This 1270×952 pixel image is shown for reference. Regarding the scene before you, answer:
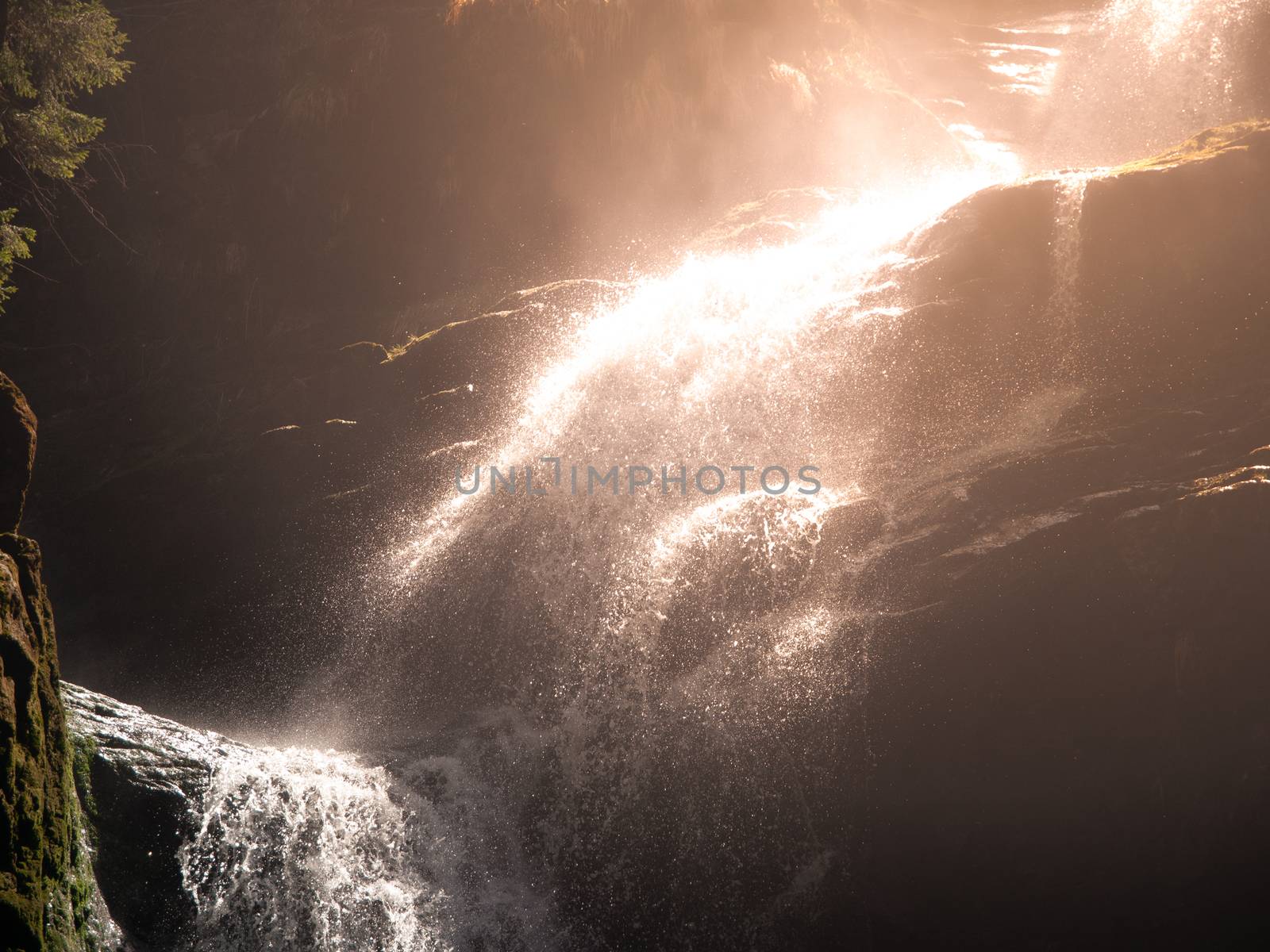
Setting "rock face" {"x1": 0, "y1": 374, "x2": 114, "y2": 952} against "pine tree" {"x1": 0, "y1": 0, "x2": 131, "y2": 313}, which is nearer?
"rock face" {"x1": 0, "y1": 374, "x2": 114, "y2": 952}

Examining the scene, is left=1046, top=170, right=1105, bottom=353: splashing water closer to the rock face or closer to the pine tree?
the rock face

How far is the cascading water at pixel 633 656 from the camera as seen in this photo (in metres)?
9.91

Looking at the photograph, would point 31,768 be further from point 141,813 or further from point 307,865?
point 307,865

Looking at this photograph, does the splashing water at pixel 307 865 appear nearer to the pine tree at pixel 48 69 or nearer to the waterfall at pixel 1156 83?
the pine tree at pixel 48 69

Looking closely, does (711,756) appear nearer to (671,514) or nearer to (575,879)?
(575,879)

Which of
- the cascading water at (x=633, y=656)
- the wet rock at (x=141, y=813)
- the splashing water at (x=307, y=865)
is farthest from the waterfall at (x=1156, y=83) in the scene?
the wet rock at (x=141, y=813)

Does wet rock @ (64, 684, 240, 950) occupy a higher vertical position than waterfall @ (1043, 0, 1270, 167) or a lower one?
lower

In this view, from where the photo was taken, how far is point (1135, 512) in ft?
33.9

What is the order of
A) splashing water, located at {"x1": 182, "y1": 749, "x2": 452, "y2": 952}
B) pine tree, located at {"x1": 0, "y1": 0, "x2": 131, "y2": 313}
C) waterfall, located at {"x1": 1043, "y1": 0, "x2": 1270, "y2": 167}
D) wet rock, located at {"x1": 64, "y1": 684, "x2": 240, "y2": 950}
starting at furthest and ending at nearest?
waterfall, located at {"x1": 1043, "y1": 0, "x2": 1270, "y2": 167} < pine tree, located at {"x1": 0, "y1": 0, "x2": 131, "y2": 313} < splashing water, located at {"x1": 182, "y1": 749, "x2": 452, "y2": 952} < wet rock, located at {"x1": 64, "y1": 684, "x2": 240, "y2": 950}

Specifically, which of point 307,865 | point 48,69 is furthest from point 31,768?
point 48,69

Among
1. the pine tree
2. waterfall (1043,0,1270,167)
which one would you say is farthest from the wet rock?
waterfall (1043,0,1270,167)

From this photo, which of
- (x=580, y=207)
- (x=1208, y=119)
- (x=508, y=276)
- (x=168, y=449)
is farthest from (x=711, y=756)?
(x=1208, y=119)

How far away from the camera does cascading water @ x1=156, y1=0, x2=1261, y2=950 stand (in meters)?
9.91

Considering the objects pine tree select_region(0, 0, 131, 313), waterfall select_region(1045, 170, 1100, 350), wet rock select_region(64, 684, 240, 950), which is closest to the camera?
wet rock select_region(64, 684, 240, 950)
